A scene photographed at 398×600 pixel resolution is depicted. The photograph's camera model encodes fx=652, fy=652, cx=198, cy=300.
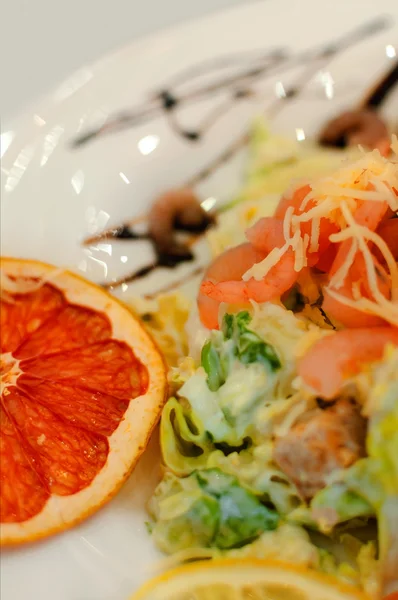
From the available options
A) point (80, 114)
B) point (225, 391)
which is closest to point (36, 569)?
point (225, 391)

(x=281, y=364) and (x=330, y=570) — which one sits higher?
(x=281, y=364)

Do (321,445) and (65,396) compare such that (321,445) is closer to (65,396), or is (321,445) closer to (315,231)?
(315,231)

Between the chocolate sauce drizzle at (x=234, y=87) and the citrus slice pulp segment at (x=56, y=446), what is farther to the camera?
the chocolate sauce drizzle at (x=234, y=87)

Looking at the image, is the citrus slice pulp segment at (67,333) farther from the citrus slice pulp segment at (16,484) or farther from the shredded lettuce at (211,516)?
the shredded lettuce at (211,516)

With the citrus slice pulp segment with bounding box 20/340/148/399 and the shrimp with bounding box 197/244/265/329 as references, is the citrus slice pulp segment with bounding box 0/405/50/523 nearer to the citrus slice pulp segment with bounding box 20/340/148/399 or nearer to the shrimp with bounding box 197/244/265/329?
the citrus slice pulp segment with bounding box 20/340/148/399

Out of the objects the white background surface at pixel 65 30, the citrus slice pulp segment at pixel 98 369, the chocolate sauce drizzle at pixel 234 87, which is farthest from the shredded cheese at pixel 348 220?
the white background surface at pixel 65 30

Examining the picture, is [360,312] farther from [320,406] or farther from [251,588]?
[251,588]
